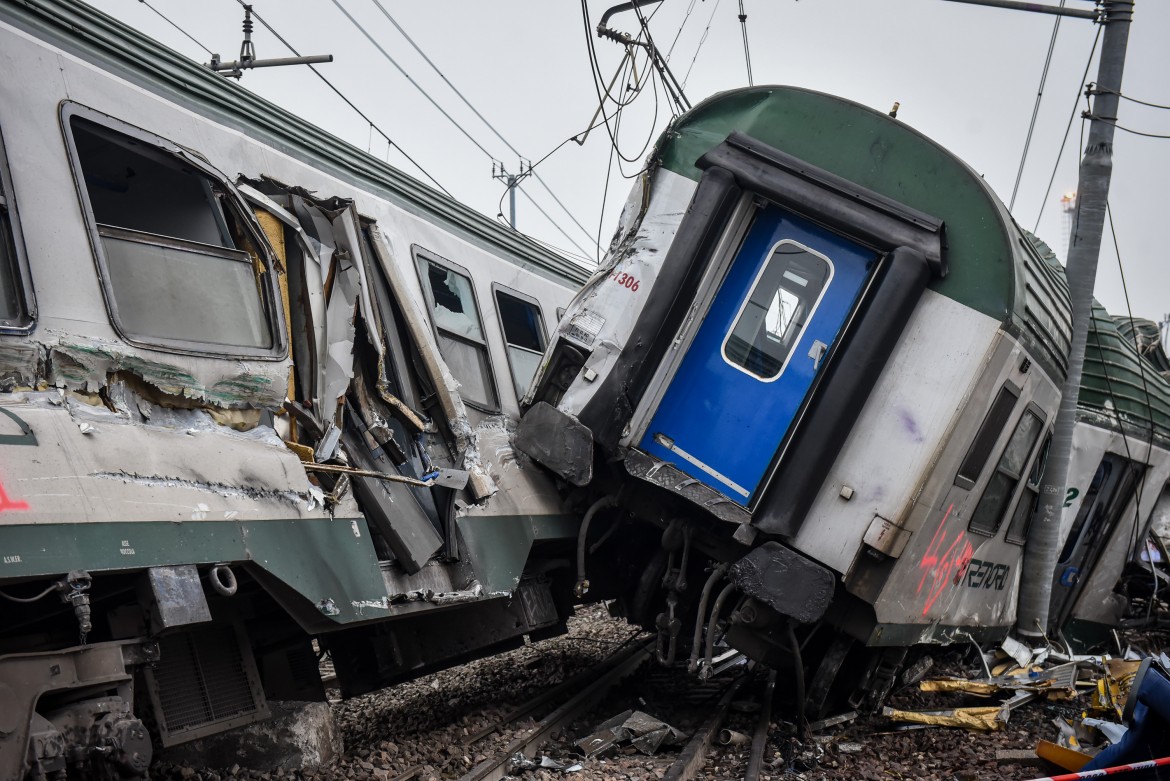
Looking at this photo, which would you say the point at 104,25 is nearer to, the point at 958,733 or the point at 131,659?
the point at 131,659

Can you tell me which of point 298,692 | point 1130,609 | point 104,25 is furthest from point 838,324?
point 1130,609

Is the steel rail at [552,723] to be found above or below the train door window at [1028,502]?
below

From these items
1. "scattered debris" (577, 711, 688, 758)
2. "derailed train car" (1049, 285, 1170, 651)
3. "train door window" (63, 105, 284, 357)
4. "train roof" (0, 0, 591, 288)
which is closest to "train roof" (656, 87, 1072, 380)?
"train roof" (0, 0, 591, 288)

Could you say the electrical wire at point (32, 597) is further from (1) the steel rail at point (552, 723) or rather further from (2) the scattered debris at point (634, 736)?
(2) the scattered debris at point (634, 736)

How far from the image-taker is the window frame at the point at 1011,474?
23.5ft

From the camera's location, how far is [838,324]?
20.8 ft

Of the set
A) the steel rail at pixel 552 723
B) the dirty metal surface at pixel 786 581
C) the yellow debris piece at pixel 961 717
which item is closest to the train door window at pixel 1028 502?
the yellow debris piece at pixel 961 717

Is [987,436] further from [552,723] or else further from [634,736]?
[552,723]

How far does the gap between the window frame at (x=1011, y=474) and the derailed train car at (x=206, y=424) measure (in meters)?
2.91

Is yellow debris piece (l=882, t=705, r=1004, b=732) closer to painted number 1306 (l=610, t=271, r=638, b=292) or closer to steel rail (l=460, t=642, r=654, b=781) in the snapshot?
steel rail (l=460, t=642, r=654, b=781)

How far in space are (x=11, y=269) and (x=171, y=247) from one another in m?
0.87

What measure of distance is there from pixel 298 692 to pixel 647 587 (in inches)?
107

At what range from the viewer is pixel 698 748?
6.34 metres

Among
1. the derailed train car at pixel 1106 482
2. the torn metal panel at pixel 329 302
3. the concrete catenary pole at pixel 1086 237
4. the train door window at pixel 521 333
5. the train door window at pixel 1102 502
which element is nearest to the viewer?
the torn metal panel at pixel 329 302
